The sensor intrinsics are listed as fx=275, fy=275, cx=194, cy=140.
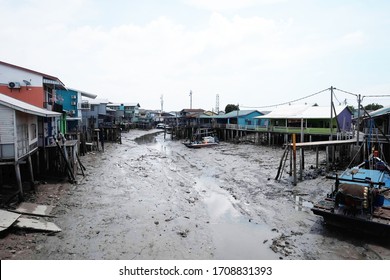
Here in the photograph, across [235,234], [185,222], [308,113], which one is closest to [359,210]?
[235,234]

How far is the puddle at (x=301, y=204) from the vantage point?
14.1 metres

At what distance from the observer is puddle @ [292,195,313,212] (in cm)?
1411

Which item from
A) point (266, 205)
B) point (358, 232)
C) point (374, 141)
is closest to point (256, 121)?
point (374, 141)

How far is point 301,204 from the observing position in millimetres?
14781

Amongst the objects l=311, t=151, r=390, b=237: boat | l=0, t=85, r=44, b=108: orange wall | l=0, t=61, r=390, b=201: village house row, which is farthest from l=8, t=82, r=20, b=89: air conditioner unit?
l=311, t=151, r=390, b=237: boat

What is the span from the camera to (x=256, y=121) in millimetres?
51625

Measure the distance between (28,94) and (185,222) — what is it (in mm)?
15696

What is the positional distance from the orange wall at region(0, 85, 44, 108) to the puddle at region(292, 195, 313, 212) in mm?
18909

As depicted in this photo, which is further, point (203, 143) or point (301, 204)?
point (203, 143)

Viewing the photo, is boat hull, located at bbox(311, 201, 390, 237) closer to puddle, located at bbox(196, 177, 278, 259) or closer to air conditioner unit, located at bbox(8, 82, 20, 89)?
puddle, located at bbox(196, 177, 278, 259)

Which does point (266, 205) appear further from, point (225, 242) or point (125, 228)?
point (125, 228)

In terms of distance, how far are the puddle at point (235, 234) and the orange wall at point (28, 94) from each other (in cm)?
1446

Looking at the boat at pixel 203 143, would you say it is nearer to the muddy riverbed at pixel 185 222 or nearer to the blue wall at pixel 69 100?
the blue wall at pixel 69 100

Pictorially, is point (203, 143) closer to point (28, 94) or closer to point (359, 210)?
point (28, 94)
